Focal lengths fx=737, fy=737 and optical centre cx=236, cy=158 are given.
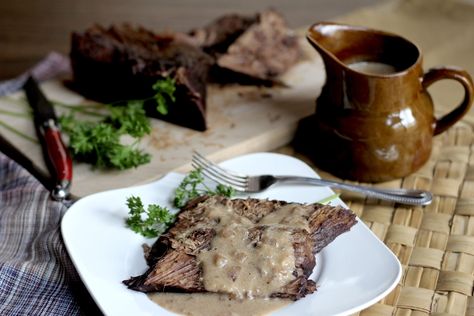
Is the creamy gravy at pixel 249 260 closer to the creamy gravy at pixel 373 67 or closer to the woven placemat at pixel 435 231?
the woven placemat at pixel 435 231

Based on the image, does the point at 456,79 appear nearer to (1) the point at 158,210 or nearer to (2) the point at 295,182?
(2) the point at 295,182

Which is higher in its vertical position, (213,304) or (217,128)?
(213,304)

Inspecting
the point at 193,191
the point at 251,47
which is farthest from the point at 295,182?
the point at 251,47

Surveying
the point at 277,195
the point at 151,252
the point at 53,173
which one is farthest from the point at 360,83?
the point at 53,173

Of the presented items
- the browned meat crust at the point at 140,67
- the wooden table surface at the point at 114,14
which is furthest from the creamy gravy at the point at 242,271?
Result: the wooden table surface at the point at 114,14

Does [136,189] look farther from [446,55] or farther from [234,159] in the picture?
[446,55]

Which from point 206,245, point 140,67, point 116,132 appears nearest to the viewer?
point 206,245

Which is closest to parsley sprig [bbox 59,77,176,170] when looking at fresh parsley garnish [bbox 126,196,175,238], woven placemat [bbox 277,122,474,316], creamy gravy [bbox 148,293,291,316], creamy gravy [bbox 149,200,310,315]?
fresh parsley garnish [bbox 126,196,175,238]
